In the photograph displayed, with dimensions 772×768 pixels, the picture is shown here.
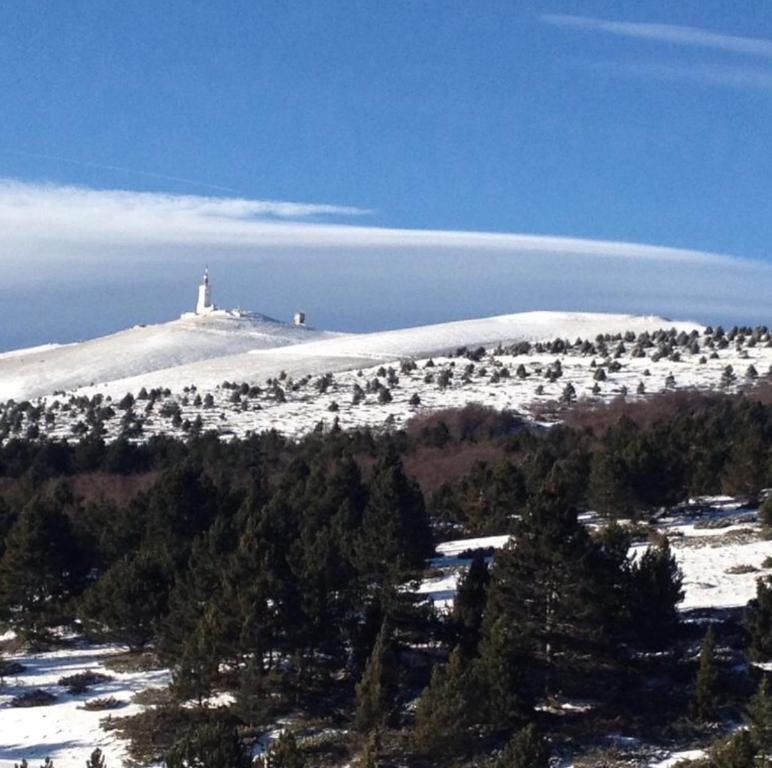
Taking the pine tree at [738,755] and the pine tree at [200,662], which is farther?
the pine tree at [200,662]

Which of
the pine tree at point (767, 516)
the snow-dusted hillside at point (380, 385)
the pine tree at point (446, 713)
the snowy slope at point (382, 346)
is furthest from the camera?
the snowy slope at point (382, 346)

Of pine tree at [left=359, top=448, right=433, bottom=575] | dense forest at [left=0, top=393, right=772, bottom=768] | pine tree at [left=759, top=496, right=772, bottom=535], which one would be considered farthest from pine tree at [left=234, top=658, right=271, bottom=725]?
pine tree at [left=759, top=496, right=772, bottom=535]

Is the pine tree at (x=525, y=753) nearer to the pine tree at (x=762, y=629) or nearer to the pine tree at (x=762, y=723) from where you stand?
the pine tree at (x=762, y=723)

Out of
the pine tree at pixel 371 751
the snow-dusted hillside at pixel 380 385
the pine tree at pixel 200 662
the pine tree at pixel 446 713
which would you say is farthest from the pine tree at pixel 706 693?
the snow-dusted hillside at pixel 380 385

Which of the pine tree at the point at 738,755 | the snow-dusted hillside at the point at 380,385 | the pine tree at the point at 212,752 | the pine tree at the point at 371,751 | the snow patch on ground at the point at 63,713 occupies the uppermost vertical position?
the snow-dusted hillside at the point at 380,385

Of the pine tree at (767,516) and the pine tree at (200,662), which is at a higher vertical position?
the pine tree at (767,516)

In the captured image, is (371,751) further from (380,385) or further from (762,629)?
(380,385)

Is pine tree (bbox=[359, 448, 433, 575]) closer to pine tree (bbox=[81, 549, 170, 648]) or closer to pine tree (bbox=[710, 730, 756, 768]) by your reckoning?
pine tree (bbox=[81, 549, 170, 648])

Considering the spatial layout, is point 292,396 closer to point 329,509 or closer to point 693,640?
point 329,509

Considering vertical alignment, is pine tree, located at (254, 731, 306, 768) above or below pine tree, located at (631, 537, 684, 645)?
below
